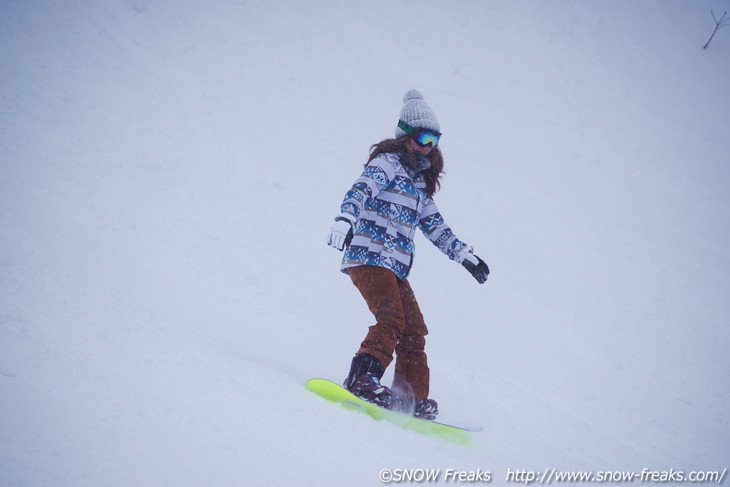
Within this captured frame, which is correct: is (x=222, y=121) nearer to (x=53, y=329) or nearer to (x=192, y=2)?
(x=192, y=2)

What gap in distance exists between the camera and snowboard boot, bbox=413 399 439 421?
2.64 m

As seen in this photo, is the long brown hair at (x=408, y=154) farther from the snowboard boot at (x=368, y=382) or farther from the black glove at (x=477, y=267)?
the snowboard boot at (x=368, y=382)

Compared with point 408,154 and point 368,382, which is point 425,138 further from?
point 368,382

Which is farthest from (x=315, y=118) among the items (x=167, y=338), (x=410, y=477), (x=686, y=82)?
(x=686, y=82)

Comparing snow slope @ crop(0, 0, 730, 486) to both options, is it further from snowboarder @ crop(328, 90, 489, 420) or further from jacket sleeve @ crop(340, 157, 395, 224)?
jacket sleeve @ crop(340, 157, 395, 224)

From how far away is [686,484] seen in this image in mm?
2525

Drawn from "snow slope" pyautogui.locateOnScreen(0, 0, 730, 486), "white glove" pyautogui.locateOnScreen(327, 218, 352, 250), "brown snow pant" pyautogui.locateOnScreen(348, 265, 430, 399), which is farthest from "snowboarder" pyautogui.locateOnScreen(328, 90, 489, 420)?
"snow slope" pyautogui.locateOnScreen(0, 0, 730, 486)

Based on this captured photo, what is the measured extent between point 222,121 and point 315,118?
1191mm

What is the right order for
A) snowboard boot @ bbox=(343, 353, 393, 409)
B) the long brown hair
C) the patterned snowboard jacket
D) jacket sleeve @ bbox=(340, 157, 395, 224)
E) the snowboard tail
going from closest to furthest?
the snowboard tail < snowboard boot @ bbox=(343, 353, 393, 409) < jacket sleeve @ bbox=(340, 157, 395, 224) < the patterned snowboard jacket < the long brown hair

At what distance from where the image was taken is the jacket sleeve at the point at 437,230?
10.2 feet

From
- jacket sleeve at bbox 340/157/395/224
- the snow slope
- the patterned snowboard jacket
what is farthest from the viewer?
the patterned snowboard jacket

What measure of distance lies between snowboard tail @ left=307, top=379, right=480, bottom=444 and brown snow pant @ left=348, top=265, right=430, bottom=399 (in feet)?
0.91

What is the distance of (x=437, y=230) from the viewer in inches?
123

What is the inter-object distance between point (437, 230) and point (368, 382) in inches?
45.5
